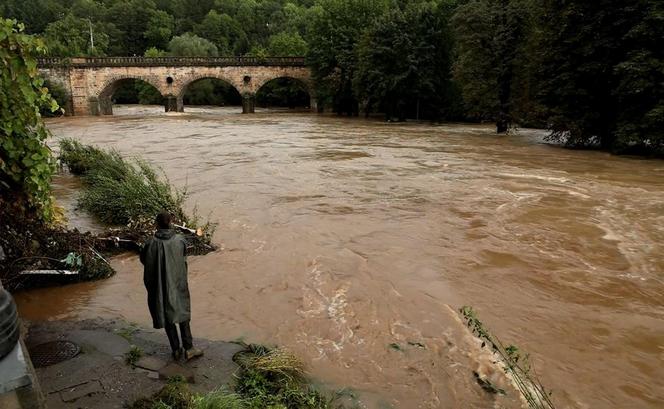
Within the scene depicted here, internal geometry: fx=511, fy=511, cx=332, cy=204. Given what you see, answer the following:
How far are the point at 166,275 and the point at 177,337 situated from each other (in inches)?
29.2

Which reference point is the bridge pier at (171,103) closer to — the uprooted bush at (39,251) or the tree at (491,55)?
the tree at (491,55)

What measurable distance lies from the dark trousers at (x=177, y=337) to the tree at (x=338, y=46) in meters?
45.6

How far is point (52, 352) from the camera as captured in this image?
17.5ft

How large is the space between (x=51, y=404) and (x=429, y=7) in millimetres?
42066

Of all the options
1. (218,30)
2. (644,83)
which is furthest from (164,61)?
(644,83)

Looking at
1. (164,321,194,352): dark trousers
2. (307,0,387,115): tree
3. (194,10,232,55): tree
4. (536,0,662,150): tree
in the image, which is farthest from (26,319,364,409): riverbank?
(194,10,232,55): tree

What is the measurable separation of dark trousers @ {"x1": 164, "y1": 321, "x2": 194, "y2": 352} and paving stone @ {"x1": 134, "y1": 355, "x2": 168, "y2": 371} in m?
0.18

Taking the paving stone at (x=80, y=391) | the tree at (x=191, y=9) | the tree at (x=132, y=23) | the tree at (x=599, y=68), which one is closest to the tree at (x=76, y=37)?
the tree at (x=132, y=23)

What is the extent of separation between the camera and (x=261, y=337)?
634cm

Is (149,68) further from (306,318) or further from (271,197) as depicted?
(306,318)

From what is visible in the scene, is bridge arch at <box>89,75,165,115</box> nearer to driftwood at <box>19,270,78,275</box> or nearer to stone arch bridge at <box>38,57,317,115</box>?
stone arch bridge at <box>38,57,317,115</box>

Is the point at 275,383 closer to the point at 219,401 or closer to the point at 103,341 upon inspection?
the point at 219,401

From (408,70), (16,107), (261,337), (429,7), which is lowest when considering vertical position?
(261,337)

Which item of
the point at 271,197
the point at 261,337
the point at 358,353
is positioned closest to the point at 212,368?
the point at 261,337
